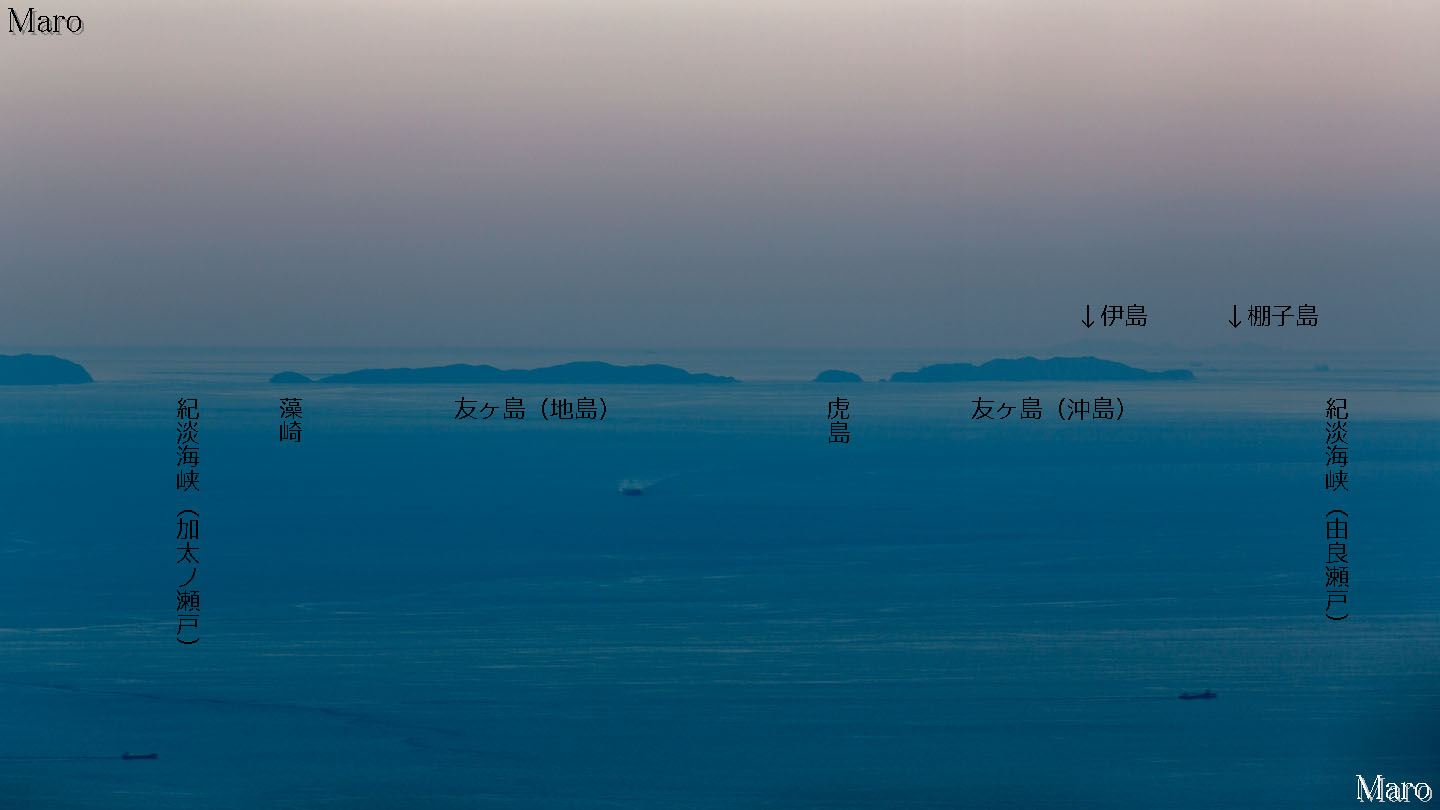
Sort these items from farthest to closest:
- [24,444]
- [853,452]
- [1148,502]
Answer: [853,452], [1148,502], [24,444]

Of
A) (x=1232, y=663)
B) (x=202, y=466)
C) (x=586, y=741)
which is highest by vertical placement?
(x=202, y=466)

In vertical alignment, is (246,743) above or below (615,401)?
below

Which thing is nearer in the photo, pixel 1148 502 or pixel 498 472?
pixel 1148 502

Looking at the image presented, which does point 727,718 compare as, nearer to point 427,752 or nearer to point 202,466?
point 427,752

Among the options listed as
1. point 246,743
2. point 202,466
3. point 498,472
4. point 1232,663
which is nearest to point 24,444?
point 202,466

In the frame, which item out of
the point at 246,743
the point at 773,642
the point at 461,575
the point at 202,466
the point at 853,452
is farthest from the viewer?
the point at 853,452

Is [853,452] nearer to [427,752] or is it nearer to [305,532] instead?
[305,532]
